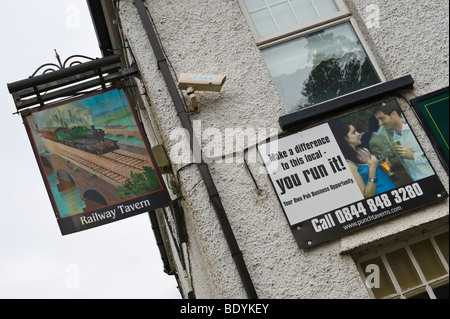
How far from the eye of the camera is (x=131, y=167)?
4.98 m

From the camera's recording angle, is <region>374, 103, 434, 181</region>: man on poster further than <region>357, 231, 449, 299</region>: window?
Yes

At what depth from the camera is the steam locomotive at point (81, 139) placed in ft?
16.6

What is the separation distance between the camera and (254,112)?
473cm

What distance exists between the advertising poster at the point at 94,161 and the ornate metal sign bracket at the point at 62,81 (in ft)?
0.51

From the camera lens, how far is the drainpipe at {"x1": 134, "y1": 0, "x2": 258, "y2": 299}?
4098mm

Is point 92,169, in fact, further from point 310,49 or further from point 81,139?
point 310,49

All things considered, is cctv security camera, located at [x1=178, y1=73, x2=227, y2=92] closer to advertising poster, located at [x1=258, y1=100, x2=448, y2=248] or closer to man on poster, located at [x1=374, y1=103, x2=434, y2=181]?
advertising poster, located at [x1=258, y1=100, x2=448, y2=248]

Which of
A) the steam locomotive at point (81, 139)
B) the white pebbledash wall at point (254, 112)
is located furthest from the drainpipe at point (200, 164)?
the steam locomotive at point (81, 139)

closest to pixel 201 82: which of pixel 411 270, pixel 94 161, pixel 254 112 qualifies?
pixel 254 112

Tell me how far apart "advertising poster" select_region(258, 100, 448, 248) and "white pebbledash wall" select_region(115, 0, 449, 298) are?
11 cm

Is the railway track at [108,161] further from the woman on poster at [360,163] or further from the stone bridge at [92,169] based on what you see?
the woman on poster at [360,163]

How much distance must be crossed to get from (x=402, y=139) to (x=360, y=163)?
0.50 metres

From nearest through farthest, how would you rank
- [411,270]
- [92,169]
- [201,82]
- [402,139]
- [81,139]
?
1. [411,270]
2. [402,139]
3. [201,82]
4. [92,169]
5. [81,139]

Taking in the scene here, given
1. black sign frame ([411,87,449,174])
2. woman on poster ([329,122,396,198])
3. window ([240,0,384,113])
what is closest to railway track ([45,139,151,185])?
window ([240,0,384,113])
